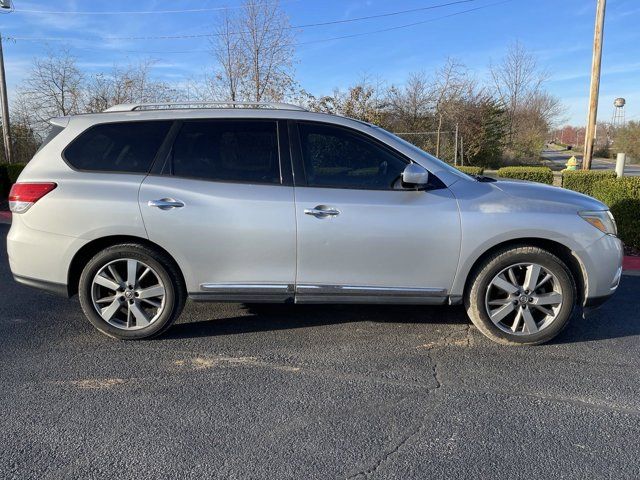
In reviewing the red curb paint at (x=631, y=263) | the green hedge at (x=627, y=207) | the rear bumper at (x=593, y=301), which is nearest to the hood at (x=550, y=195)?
the rear bumper at (x=593, y=301)

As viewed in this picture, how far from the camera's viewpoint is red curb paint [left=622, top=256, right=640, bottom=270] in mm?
6546

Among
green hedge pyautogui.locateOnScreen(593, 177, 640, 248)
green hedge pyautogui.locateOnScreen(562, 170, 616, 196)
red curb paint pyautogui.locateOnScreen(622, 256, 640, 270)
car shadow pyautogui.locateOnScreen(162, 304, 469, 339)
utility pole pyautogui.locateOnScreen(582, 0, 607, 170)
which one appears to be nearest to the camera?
car shadow pyautogui.locateOnScreen(162, 304, 469, 339)

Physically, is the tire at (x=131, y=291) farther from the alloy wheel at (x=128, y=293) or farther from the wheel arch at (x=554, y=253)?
the wheel arch at (x=554, y=253)

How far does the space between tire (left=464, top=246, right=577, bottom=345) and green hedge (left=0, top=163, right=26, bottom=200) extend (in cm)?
1269

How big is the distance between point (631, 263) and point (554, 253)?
12.5 feet

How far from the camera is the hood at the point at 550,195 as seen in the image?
3758mm

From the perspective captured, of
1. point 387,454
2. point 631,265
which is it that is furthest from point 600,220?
point 631,265

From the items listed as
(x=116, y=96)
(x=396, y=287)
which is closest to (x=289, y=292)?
(x=396, y=287)

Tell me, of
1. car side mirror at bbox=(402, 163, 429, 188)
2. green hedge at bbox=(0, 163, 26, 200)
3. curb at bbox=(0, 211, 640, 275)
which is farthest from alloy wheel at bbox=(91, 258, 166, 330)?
green hedge at bbox=(0, 163, 26, 200)

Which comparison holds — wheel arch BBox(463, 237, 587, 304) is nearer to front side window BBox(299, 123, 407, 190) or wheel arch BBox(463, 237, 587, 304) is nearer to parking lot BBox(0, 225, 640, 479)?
parking lot BBox(0, 225, 640, 479)

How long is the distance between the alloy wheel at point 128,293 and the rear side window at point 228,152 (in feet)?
2.77

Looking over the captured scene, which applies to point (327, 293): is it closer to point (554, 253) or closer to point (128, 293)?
point (128, 293)

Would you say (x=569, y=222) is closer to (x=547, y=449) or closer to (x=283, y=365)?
(x=547, y=449)

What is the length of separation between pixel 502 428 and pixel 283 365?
5.03 feet
